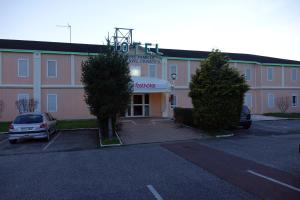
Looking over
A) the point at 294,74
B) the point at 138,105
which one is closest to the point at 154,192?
the point at 138,105

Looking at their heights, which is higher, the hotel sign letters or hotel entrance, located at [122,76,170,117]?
the hotel sign letters

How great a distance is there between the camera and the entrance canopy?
21.9 metres

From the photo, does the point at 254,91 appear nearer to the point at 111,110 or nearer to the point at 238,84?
the point at 238,84

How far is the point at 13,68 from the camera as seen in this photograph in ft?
73.6

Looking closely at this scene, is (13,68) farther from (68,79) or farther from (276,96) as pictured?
(276,96)

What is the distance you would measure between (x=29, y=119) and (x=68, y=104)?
33.8 feet

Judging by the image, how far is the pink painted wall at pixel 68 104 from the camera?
23.4 m

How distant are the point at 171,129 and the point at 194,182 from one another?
10.8 meters

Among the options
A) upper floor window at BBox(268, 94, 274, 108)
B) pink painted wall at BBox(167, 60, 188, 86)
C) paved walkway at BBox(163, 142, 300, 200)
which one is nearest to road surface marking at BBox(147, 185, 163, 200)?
paved walkway at BBox(163, 142, 300, 200)

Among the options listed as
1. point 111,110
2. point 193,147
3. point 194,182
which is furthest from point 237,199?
point 111,110

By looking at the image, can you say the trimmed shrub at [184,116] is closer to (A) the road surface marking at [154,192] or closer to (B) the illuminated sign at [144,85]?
(B) the illuminated sign at [144,85]

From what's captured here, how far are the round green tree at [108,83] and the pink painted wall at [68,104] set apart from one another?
32.4 feet

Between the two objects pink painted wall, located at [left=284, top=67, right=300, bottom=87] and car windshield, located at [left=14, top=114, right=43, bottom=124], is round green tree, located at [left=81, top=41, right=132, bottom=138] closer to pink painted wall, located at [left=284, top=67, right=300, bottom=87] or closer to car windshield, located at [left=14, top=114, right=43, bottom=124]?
car windshield, located at [left=14, top=114, right=43, bottom=124]

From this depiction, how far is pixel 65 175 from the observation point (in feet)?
23.7
